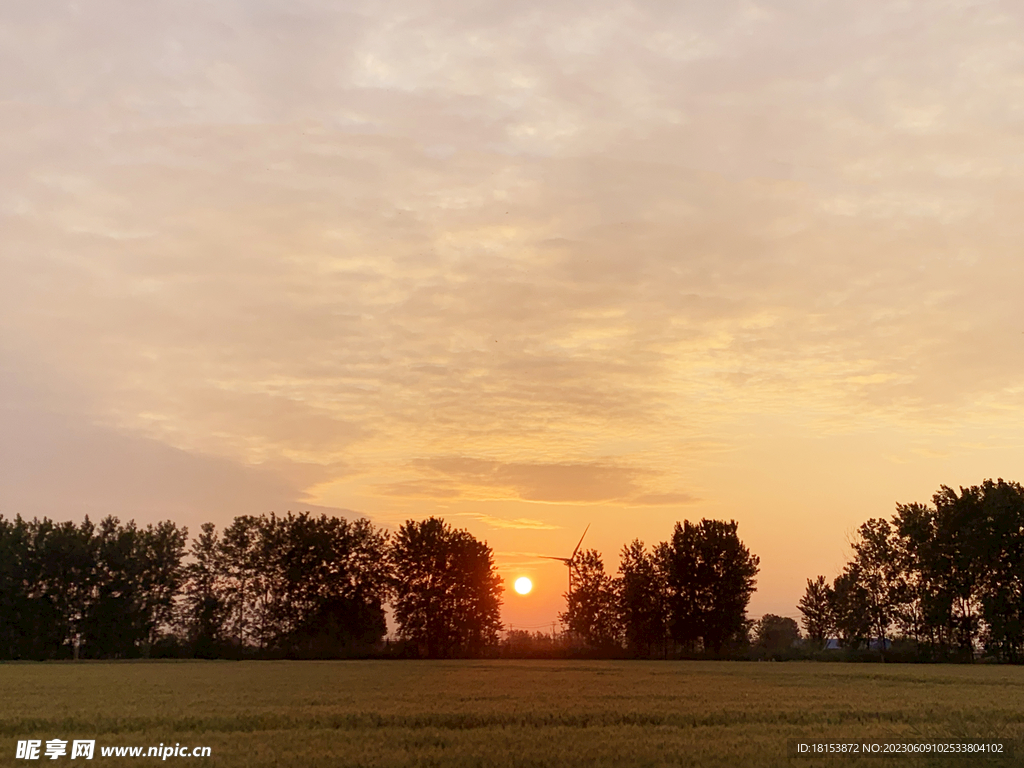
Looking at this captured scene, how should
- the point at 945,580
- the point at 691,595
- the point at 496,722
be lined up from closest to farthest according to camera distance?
→ the point at 496,722, the point at 945,580, the point at 691,595

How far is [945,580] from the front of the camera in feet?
422

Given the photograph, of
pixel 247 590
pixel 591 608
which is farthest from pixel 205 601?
pixel 591 608

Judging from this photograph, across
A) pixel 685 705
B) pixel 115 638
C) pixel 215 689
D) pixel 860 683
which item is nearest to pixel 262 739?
pixel 685 705

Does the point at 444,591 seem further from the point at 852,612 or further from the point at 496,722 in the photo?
the point at 496,722

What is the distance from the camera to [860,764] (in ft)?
71.5

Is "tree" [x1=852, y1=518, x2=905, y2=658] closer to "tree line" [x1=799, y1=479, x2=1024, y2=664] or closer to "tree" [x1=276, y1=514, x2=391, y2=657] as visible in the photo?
"tree line" [x1=799, y1=479, x2=1024, y2=664]

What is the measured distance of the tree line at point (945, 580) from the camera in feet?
400

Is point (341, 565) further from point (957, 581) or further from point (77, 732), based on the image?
point (77, 732)

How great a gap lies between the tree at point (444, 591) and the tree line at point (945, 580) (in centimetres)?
6099

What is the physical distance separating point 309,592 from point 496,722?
118 metres

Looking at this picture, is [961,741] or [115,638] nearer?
[961,741]

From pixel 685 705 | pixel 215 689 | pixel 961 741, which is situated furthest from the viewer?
pixel 215 689

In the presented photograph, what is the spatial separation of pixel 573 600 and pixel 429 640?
36.9 m

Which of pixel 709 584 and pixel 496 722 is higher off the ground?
pixel 709 584
